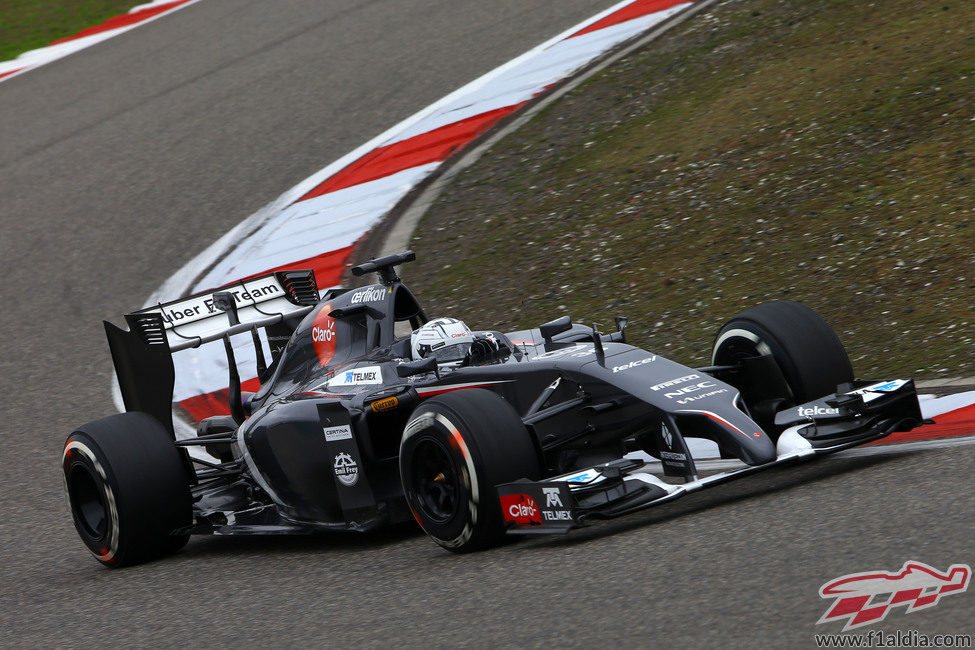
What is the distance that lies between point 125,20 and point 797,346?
56.2 ft

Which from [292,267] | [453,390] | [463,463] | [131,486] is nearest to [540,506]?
[463,463]

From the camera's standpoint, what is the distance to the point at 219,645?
4906 mm

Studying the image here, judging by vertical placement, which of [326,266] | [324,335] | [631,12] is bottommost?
[324,335]

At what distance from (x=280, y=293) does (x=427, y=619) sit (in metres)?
3.77

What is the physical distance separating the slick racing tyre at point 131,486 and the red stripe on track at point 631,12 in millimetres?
10119

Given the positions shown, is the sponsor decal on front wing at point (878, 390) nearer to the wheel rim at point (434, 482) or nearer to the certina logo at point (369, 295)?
the wheel rim at point (434, 482)

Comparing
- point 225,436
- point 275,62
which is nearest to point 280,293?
point 225,436

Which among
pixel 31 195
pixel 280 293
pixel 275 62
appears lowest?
pixel 280 293

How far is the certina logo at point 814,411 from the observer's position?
5.71m

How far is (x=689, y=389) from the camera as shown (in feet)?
18.9

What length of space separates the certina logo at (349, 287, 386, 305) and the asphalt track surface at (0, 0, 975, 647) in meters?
1.27

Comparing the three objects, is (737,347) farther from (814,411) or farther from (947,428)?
(947,428)

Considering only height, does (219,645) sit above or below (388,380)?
below

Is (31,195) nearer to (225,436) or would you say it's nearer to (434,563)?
(225,436)
